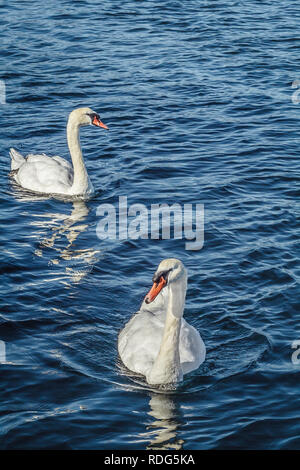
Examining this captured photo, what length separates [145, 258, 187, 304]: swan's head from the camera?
10.4 meters

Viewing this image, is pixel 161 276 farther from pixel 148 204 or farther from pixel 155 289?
pixel 148 204

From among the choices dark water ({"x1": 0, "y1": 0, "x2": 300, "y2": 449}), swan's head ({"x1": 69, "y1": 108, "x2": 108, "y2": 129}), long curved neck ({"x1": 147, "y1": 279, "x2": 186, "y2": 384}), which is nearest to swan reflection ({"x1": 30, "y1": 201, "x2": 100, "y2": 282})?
dark water ({"x1": 0, "y1": 0, "x2": 300, "y2": 449})

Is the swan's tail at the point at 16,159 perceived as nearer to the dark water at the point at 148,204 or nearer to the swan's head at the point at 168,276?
the dark water at the point at 148,204

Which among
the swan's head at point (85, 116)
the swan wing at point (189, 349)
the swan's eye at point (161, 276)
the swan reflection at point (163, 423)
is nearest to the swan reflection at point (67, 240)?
the swan's head at point (85, 116)

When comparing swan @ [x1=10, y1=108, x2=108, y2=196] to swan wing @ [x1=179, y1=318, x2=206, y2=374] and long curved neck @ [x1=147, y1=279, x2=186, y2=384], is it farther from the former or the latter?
long curved neck @ [x1=147, y1=279, x2=186, y2=384]

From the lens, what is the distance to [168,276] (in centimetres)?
1052

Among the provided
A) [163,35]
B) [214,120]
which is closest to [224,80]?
[214,120]

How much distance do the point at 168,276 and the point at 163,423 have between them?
5.70ft

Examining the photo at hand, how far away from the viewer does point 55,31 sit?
2770 cm

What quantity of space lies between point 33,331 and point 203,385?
2.68 m

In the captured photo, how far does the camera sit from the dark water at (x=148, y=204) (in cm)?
1064

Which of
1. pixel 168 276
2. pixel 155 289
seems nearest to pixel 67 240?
pixel 168 276

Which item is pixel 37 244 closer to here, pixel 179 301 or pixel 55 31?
pixel 179 301

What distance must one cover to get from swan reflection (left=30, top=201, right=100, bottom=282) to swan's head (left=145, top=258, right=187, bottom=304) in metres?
3.74
